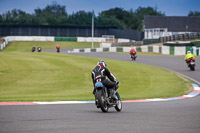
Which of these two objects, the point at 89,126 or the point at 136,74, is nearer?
the point at 89,126

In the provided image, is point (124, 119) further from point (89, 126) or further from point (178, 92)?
point (178, 92)

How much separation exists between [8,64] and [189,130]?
19.3 meters

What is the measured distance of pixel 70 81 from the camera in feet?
67.9

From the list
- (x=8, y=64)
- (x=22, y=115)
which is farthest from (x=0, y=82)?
(x=22, y=115)

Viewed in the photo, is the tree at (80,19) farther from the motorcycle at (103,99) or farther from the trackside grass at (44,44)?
the motorcycle at (103,99)

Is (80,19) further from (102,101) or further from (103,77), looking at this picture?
(102,101)

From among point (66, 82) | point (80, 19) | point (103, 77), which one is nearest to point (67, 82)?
point (66, 82)

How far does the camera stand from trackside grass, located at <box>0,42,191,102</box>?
17016 millimetres

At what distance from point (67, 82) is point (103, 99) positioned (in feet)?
33.0

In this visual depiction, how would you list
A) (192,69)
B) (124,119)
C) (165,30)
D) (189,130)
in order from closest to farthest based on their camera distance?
(189,130), (124,119), (192,69), (165,30)

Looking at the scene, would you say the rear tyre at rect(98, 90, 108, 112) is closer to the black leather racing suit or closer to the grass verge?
the black leather racing suit

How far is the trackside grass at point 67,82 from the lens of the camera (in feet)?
55.8

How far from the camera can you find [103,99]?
1045cm

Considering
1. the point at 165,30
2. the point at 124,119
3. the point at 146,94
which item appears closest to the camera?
the point at 124,119
